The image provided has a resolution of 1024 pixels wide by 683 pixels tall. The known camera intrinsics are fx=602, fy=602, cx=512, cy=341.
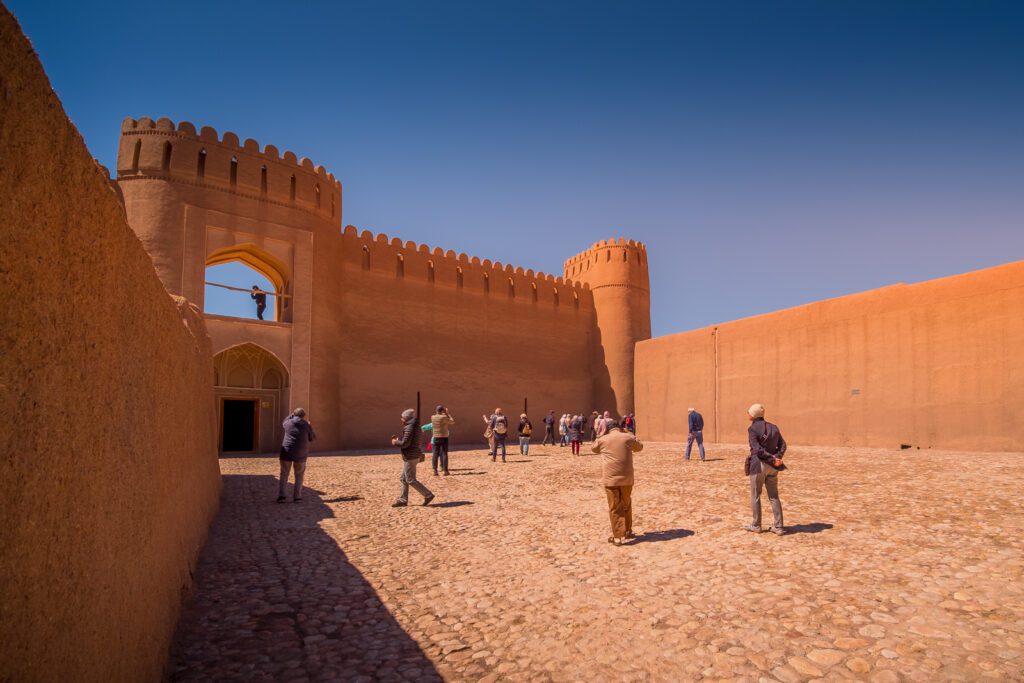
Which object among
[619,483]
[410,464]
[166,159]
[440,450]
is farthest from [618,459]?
[166,159]

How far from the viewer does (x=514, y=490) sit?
34.5ft

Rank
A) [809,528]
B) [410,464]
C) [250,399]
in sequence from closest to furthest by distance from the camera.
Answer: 1. [809,528]
2. [410,464]
3. [250,399]

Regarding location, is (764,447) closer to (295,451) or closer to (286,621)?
(286,621)

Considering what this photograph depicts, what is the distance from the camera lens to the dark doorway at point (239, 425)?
851 inches

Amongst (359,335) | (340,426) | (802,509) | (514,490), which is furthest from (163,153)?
(802,509)

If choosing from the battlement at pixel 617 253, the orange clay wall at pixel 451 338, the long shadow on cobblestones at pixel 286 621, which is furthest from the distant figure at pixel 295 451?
the battlement at pixel 617 253

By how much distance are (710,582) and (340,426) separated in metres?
19.6

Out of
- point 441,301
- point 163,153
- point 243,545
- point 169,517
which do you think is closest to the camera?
point 169,517

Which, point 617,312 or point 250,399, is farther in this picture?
point 617,312

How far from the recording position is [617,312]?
30984 millimetres

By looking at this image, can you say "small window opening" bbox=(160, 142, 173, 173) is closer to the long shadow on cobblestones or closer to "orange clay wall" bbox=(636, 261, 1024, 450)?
the long shadow on cobblestones

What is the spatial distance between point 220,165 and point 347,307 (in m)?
6.69

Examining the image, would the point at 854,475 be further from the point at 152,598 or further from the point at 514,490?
the point at 152,598

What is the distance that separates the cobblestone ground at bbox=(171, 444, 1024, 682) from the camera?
3.69m
